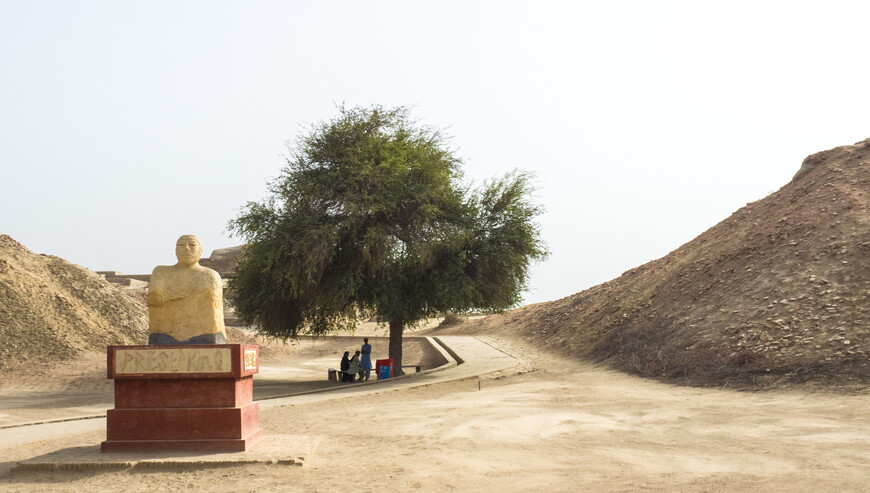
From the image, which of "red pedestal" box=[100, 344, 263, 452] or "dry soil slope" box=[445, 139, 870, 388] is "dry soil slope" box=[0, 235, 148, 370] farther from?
"dry soil slope" box=[445, 139, 870, 388]

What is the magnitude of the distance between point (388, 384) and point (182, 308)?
10.8 meters

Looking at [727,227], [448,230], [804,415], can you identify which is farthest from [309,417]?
[727,227]

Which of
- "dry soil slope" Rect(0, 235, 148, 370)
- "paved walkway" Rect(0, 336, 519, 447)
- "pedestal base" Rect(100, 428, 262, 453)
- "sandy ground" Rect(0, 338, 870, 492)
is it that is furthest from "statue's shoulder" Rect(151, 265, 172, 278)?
"dry soil slope" Rect(0, 235, 148, 370)

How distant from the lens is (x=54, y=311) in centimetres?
2827

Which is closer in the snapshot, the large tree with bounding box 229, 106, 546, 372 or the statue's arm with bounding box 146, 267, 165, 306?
the statue's arm with bounding box 146, 267, 165, 306

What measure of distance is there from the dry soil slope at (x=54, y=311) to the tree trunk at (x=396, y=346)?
10.9 meters

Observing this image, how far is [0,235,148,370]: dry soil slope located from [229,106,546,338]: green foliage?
6.78 m

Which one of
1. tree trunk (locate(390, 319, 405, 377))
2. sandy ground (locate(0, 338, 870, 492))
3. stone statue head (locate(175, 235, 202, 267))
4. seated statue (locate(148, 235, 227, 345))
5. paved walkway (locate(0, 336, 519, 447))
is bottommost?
sandy ground (locate(0, 338, 870, 492))

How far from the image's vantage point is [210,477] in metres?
8.95

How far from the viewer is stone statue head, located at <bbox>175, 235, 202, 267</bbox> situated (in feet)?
35.2

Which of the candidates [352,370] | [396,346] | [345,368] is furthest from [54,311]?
[396,346]

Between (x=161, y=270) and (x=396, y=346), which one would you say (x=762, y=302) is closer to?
(x=396, y=346)

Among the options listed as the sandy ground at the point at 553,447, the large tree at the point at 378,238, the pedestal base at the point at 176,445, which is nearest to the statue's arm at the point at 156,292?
the pedestal base at the point at 176,445

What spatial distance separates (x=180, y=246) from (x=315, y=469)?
376 centimetres
